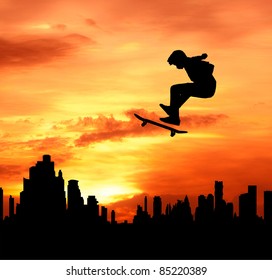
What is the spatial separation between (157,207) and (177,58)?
106 metres

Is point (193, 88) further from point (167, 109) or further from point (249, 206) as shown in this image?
point (249, 206)

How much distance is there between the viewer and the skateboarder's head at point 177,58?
2452cm

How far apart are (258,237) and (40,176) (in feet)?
138

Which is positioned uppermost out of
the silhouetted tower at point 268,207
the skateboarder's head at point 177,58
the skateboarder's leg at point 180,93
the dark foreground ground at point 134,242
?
the silhouetted tower at point 268,207

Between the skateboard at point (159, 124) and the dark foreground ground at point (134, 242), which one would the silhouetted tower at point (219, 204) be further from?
the skateboard at point (159, 124)

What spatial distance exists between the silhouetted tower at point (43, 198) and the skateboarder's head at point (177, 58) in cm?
9687

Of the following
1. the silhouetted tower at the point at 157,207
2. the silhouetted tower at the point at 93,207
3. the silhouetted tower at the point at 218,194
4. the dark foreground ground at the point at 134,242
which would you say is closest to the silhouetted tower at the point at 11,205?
the dark foreground ground at the point at 134,242

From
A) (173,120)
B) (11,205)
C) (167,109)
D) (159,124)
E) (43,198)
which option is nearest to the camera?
(173,120)

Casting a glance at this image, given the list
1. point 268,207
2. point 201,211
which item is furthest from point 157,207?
point 268,207

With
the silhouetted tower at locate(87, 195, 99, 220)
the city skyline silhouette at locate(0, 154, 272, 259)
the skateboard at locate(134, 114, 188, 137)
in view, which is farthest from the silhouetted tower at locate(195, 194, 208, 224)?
the skateboard at locate(134, 114, 188, 137)

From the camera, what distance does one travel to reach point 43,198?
129m

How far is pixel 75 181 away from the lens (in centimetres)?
11638
